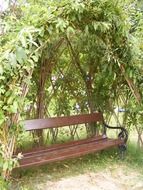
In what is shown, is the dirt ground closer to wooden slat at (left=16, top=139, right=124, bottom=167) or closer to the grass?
the grass

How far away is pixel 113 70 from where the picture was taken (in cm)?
543

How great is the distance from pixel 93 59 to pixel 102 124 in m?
1.28

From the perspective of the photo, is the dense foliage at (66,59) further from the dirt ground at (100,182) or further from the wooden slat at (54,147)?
the dirt ground at (100,182)

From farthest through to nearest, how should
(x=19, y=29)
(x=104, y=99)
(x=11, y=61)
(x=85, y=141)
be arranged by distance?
(x=104, y=99), (x=85, y=141), (x=19, y=29), (x=11, y=61)

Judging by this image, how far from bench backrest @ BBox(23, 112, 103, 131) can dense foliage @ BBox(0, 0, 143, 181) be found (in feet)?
1.33

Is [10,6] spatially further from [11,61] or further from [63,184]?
[63,184]

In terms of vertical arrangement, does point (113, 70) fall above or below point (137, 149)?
above

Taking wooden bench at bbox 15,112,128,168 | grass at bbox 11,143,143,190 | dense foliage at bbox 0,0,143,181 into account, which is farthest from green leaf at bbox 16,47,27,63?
grass at bbox 11,143,143,190

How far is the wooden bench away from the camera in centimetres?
Result: 464

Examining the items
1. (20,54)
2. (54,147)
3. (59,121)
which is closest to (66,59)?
(59,121)

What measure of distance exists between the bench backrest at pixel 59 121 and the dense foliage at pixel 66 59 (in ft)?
1.33

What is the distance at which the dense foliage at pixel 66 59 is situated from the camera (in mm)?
3594

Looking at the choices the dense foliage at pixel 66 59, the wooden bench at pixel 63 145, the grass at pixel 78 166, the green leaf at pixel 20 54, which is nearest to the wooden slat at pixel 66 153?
the wooden bench at pixel 63 145

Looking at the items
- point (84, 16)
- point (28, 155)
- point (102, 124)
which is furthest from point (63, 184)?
point (84, 16)
